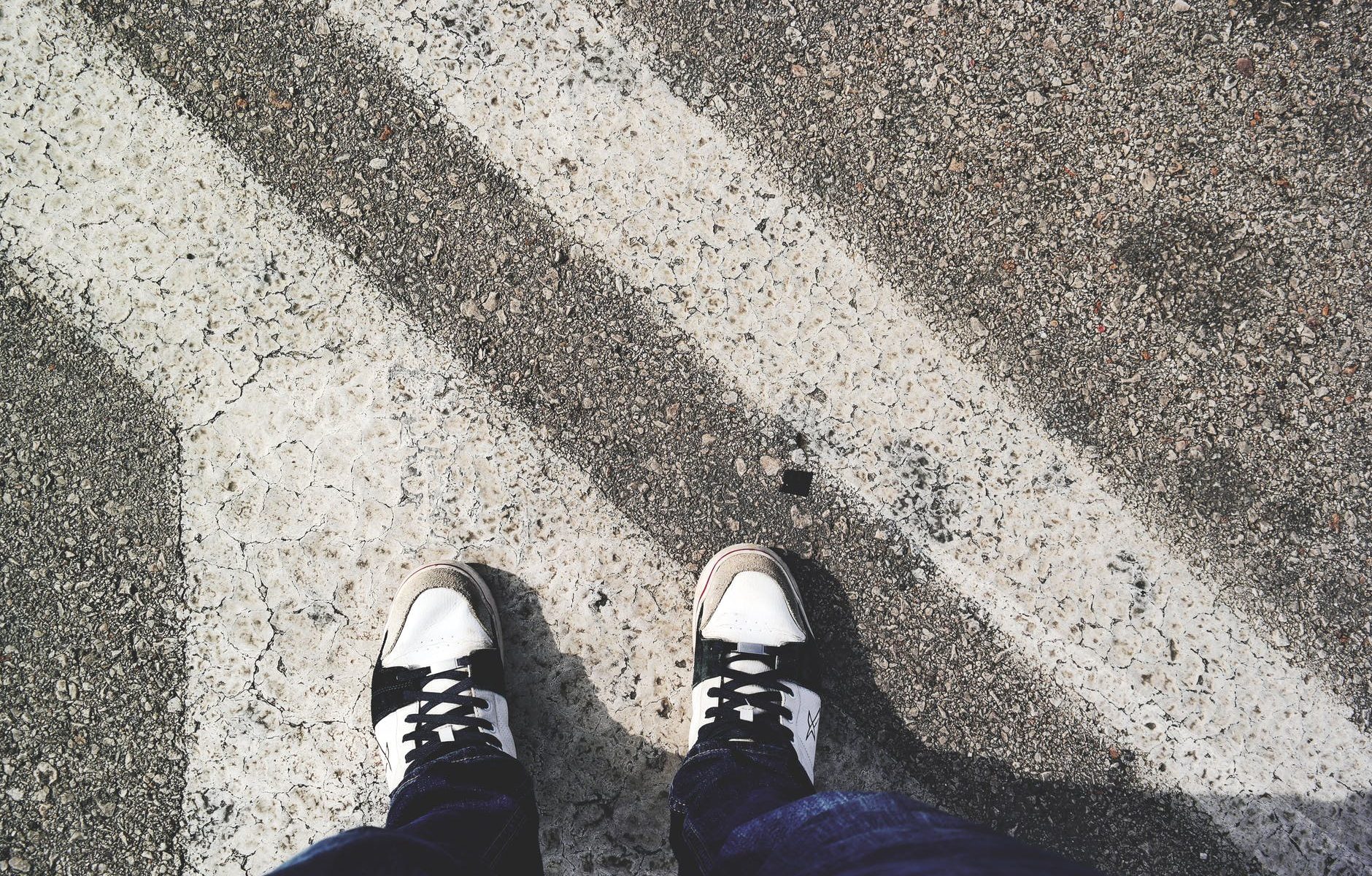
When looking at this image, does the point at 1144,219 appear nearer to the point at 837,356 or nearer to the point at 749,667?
the point at 837,356

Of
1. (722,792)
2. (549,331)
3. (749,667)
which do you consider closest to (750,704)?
(749,667)

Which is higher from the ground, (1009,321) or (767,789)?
(1009,321)

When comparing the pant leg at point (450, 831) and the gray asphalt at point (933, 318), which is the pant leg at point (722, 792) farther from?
the pant leg at point (450, 831)

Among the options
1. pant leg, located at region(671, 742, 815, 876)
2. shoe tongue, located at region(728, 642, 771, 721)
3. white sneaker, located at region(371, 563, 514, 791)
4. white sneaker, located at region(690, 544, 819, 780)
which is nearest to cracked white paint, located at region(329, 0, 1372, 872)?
white sneaker, located at region(690, 544, 819, 780)

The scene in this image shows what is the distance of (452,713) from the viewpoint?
6.92 feet

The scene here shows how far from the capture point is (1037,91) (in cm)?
207

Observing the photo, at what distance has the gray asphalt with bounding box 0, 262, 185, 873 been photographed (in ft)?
6.75

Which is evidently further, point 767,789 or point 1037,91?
point 1037,91

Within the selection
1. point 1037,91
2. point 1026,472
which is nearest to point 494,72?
point 1037,91

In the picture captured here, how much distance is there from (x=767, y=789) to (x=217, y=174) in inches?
88.0

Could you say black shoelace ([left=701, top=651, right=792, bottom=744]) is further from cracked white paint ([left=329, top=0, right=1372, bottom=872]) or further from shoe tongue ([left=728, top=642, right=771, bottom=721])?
cracked white paint ([left=329, top=0, right=1372, bottom=872])

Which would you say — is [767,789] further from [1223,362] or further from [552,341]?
[1223,362]

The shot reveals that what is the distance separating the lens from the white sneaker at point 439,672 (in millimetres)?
2051

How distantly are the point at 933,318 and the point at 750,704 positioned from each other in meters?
1.20
